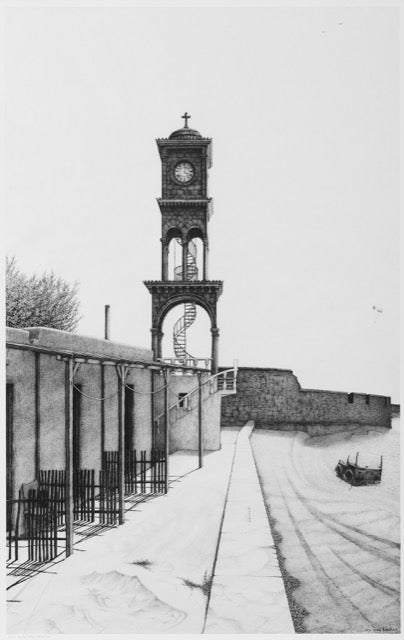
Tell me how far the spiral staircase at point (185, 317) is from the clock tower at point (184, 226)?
0.16 feet

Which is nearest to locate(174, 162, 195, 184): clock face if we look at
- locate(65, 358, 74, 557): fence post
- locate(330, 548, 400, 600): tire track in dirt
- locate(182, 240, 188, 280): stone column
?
locate(182, 240, 188, 280): stone column

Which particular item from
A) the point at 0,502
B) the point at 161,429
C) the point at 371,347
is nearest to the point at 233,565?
the point at 0,502

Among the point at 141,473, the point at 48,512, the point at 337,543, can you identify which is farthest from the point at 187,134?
the point at 48,512

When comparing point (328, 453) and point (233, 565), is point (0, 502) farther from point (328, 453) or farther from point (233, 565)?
point (328, 453)

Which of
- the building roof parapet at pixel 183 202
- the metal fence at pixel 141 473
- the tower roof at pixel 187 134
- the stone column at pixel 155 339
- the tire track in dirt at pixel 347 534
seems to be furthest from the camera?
the stone column at pixel 155 339

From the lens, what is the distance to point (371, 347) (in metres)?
11.0

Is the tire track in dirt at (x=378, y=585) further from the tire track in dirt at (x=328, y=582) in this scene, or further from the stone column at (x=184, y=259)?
the stone column at (x=184, y=259)

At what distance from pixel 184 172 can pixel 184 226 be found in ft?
7.80

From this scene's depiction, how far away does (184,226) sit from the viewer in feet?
83.1

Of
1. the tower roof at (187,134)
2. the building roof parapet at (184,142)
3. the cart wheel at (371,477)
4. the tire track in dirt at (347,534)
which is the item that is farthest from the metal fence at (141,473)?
the tower roof at (187,134)

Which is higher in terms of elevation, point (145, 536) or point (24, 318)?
point (24, 318)

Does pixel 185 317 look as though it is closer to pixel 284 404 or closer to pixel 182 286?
pixel 182 286

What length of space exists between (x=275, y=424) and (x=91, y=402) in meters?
20.4

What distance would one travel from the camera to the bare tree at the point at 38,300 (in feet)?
91.2
